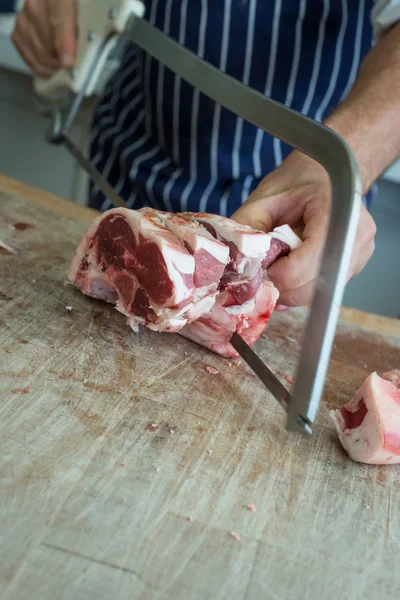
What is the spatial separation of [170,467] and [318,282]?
1.53ft

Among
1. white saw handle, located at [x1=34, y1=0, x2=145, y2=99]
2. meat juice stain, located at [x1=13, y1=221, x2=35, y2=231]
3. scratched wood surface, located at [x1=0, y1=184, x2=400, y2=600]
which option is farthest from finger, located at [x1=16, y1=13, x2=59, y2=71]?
scratched wood surface, located at [x1=0, y1=184, x2=400, y2=600]

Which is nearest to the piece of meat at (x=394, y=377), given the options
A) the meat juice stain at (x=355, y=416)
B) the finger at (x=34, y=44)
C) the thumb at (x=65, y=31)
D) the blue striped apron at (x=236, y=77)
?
the meat juice stain at (x=355, y=416)

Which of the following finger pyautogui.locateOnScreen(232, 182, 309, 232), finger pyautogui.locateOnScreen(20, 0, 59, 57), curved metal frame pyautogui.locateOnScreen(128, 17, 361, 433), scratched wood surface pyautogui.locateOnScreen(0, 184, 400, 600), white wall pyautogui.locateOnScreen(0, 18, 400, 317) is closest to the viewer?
scratched wood surface pyautogui.locateOnScreen(0, 184, 400, 600)

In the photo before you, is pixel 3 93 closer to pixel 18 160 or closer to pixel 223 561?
pixel 18 160

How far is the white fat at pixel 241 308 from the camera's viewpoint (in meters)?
1.63

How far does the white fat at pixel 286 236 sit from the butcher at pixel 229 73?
0.46 m

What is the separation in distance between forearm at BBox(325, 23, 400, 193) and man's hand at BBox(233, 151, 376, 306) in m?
0.18

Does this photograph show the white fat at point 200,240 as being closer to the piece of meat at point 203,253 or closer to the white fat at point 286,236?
the piece of meat at point 203,253

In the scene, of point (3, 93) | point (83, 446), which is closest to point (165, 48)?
point (83, 446)

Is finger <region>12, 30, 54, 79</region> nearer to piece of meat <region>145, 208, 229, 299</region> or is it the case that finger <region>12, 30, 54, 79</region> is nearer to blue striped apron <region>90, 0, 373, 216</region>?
blue striped apron <region>90, 0, 373, 216</region>

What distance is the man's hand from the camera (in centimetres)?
157

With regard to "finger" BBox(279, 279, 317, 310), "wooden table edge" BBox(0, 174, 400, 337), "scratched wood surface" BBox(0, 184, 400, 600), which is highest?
"finger" BBox(279, 279, 317, 310)

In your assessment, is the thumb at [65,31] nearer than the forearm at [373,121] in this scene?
No

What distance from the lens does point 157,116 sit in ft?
8.35
